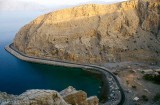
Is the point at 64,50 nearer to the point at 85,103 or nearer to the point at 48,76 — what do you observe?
the point at 48,76

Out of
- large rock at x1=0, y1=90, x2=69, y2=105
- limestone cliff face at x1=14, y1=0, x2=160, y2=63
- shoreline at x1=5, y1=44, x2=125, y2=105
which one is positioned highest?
large rock at x1=0, y1=90, x2=69, y2=105

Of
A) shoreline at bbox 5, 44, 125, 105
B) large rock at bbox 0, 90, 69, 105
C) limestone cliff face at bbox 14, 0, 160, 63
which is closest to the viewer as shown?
large rock at bbox 0, 90, 69, 105

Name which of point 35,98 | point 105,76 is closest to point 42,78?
point 105,76

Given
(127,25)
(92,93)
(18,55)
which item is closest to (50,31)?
(18,55)

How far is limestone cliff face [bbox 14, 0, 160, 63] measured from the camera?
87.4 metres

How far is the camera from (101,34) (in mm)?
92938

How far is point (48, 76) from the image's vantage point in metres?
74.6

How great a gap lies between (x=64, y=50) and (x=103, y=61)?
51.4 feet

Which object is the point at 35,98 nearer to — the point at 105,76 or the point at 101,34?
the point at 105,76

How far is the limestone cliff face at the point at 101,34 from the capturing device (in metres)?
87.4

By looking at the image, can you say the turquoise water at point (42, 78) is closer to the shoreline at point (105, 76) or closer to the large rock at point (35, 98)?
the shoreline at point (105, 76)

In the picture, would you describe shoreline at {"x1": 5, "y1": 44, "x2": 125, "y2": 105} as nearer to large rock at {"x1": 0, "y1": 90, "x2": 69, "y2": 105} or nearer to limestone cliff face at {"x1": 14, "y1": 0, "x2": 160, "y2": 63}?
limestone cliff face at {"x1": 14, "y1": 0, "x2": 160, "y2": 63}

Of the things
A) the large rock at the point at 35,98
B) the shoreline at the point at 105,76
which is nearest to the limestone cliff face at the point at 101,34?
the shoreline at the point at 105,76

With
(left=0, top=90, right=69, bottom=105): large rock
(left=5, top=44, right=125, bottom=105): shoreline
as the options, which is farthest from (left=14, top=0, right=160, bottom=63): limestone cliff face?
(left=0, top=90, right=69, bottom=105): large rock
